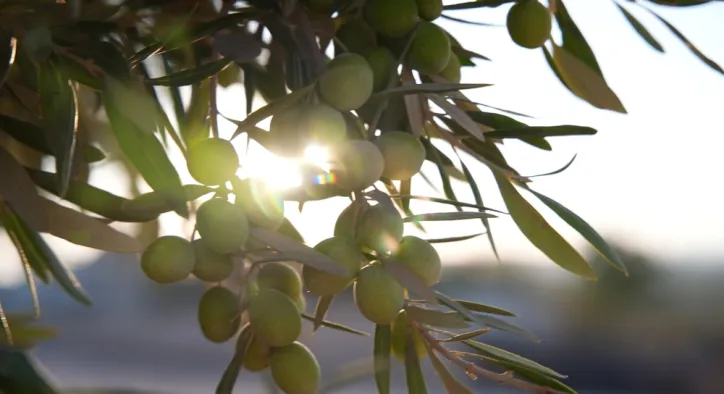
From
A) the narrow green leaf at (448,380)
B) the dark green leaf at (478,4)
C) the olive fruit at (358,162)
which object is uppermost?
the dark green leaf at (478,4)

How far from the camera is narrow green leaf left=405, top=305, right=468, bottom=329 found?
362mm

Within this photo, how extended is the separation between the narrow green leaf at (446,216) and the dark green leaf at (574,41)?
16 centimetres

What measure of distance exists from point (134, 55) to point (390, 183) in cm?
15

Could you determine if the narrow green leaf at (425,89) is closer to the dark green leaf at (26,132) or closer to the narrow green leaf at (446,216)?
the narrow green leaf at (446,216)

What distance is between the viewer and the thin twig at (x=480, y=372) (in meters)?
0.39

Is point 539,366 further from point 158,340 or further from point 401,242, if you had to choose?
point 158,340

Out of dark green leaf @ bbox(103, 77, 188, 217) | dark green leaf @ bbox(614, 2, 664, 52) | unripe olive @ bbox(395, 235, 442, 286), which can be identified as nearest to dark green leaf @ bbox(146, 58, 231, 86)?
dark green leaf @ bbox(103, 77, 188, 217)

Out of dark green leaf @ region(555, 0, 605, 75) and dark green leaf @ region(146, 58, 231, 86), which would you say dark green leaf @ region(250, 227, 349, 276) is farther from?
dark green leaf @ region(555, 0, 605, 75)

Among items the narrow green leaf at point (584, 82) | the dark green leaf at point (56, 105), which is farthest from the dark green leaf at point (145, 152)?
the narrow green leaf at point (584, 82)

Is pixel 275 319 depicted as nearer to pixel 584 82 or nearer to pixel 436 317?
pixel 436 317

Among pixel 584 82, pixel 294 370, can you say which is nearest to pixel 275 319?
pixel 294 370

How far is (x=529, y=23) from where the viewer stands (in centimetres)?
41

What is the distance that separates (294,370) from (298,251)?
0.08m

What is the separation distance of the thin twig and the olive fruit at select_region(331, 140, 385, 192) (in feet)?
0.36
